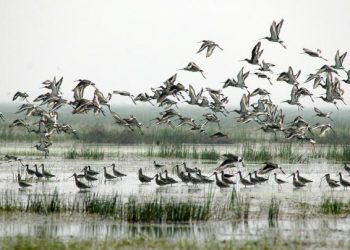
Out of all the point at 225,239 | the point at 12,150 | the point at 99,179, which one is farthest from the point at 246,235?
the point at 12,150

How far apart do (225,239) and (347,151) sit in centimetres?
2143

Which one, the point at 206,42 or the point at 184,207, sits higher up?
the point at 206,42

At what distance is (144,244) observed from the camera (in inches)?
695

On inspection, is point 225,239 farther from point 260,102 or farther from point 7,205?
point 260,102

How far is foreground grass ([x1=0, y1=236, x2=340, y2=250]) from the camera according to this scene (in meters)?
17.2

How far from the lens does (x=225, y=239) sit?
1825cm

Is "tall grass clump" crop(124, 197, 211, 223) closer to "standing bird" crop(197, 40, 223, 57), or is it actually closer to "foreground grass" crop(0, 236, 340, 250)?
"foreground grass" crop(0, 236, 340, 250)

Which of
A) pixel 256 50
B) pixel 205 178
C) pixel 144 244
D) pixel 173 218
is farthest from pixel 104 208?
pixel 256 50

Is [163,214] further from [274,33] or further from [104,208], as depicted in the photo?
[274,33]

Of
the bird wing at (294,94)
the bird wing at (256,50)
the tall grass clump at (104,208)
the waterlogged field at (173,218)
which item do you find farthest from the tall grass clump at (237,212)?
the bird wing at (294,94)

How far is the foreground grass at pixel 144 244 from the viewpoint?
1725cm

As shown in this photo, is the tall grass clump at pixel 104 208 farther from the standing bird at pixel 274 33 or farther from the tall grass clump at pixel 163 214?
the standing bird at pixel 274 33

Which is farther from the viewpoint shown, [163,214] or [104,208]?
[104,208]

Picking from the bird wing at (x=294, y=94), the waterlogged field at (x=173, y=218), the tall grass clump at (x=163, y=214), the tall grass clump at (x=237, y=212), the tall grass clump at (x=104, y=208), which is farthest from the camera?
the bird wing at (x=294, y=94)
